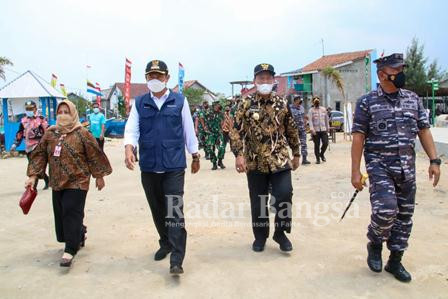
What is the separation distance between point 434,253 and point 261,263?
172 centimetres

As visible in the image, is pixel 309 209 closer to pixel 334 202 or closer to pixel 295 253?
pixel 334 202

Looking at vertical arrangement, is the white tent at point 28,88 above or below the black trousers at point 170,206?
above

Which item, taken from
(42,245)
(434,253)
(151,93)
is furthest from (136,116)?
(434,253)

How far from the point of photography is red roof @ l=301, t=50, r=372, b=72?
42.6 m

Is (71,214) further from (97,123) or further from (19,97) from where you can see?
(19,97)

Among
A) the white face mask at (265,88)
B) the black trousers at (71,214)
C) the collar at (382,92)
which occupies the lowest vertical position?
the black trousers at (71,214)

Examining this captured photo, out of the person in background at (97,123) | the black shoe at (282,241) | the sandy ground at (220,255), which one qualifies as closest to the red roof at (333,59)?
the person in background at (97,123)

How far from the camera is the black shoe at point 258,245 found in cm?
452

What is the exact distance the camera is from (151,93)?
13.7 feet

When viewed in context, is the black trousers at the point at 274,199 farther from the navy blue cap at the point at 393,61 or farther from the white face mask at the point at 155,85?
the navy blue cap at the point at 393,61

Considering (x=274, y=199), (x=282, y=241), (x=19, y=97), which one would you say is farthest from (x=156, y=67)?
(x=19, y=97)

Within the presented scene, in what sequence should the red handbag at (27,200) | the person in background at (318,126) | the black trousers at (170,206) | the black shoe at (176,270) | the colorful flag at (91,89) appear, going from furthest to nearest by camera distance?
1. the colorful flag at (91,89)
2. the person in background at (318,126)
3. the red handbag at (27,200)
4. the black trousers at (170,206)
5. the black shoe at (176,270)

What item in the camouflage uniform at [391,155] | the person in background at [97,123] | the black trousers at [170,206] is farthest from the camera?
the person in background at [97,123]

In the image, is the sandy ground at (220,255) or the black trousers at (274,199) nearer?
the sandy ground at (220,255)
